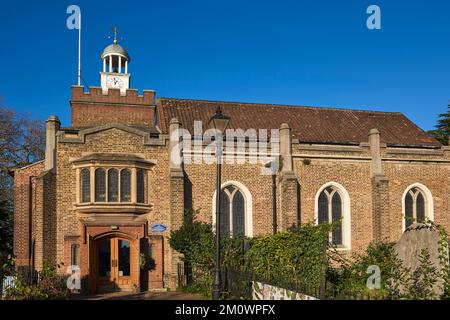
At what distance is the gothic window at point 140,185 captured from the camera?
20719 mm

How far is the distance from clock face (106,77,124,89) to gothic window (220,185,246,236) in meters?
12.0

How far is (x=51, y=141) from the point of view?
20.5 meters

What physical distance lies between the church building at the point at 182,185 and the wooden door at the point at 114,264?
0.04m

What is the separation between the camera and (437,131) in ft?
149

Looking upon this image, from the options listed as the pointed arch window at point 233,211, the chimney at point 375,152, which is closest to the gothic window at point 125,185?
the pointed arch window at point 233,211

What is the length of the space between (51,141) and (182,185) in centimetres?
626

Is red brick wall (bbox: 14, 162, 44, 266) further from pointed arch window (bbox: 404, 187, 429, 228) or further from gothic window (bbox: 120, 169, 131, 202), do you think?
pointed arch window (bbox: 404, 187, 429, 228)

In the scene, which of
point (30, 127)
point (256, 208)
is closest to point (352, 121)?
point (256, 208)

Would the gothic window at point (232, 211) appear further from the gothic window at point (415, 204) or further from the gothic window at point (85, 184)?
the gothic window at point (415, 204)

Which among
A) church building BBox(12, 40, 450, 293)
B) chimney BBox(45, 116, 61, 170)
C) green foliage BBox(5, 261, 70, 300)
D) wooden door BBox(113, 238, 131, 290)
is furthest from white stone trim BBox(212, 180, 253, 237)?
green foliage BBox(5, 261, 70, 300)

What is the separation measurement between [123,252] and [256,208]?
262 inches

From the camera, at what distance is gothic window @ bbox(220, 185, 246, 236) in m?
22.1

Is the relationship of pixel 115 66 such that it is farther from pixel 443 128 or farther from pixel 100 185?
pixel 443 128
